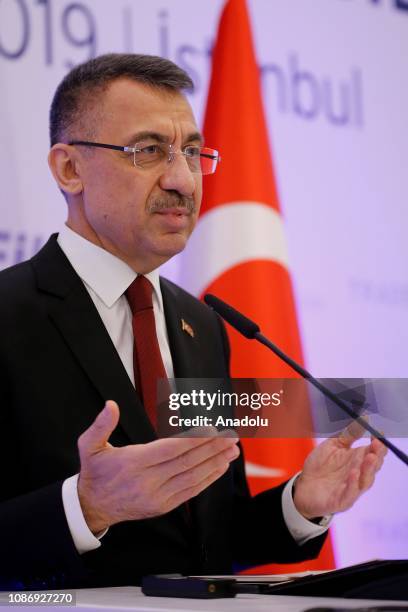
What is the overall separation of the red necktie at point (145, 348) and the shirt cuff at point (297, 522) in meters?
0.39

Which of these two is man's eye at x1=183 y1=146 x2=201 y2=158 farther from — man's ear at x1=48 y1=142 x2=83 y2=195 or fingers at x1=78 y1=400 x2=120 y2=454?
fingers at x1=78 y1=400 x2=120 y2=454

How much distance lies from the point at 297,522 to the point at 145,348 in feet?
1.89

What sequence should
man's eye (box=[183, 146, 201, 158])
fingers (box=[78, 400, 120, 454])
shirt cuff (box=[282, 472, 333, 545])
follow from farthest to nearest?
1. man's eye (box=[183, 146, 201, 158])
2. shirt cuff (box=[282, 472, 333, 545])
3. fingers (box=[78, 400, 120, 454])

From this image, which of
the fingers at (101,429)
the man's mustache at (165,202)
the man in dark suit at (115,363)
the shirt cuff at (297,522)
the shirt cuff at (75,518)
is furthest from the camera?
the man's mustache at (165,202)

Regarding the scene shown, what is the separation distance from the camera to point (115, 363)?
2240mm

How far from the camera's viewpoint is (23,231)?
3076 millimetres

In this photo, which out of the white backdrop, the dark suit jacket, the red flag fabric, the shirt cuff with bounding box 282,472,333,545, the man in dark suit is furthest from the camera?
the white backdrop

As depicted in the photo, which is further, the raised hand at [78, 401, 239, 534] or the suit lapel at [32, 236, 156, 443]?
the suit lapel at [32, 236, 156, 443]

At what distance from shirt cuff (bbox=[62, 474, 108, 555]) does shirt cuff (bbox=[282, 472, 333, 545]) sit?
2.06ft

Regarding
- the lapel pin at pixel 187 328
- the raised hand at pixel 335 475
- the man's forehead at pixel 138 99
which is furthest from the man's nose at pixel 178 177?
the raised hand at pixel 335 475

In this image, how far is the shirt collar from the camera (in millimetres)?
2391

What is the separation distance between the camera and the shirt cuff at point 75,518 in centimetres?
181

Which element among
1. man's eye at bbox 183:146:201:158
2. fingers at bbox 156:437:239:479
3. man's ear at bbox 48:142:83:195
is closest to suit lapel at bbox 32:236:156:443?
man's ear at bbox 48:142:83:195

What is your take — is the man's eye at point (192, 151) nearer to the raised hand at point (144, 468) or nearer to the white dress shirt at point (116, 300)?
the white dress shirt at point (116, 300)
